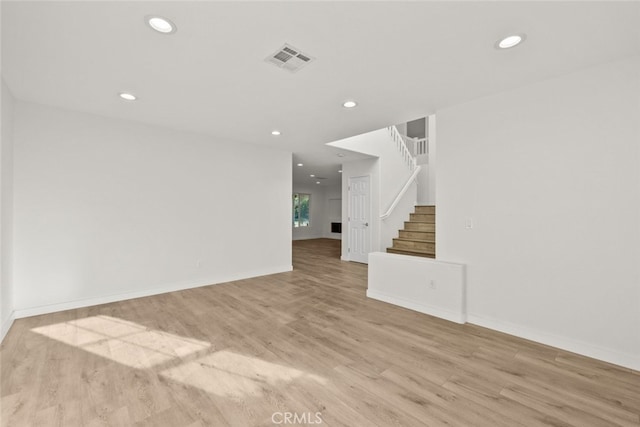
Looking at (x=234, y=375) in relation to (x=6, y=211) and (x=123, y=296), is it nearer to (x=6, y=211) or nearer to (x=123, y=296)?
(x=123, y=296)

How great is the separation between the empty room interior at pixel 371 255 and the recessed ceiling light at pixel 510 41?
0.03 meters

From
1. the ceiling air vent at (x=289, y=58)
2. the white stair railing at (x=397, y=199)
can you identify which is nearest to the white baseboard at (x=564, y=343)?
the ceiling air vent at (x=289, y=58)

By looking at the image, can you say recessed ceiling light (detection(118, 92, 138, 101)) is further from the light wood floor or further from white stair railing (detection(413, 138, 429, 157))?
white stair railing (detection(413, 138, 429, 157))

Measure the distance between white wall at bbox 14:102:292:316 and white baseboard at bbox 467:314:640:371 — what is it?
392 centimetres

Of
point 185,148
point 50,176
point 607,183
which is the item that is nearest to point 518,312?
point 607,183

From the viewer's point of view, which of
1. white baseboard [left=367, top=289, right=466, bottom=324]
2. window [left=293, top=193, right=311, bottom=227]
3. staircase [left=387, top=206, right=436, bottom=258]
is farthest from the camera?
window [left=293, top=193, right=311, bottom=227]

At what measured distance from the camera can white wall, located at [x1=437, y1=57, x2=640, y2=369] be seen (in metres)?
2.29

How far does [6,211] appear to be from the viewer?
286 cm

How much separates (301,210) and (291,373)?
Result: 10.6 metres

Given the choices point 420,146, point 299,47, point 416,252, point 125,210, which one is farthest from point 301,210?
point 299,47

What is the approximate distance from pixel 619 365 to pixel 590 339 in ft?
0.76

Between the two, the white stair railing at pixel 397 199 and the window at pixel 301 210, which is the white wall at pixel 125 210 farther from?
the window at pixel 301 210

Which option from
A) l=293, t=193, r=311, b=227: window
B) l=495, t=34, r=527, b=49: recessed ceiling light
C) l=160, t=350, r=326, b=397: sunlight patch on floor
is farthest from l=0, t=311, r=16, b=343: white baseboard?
l=293, t=193, r=311, b=227: window

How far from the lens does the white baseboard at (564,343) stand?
2250mm
